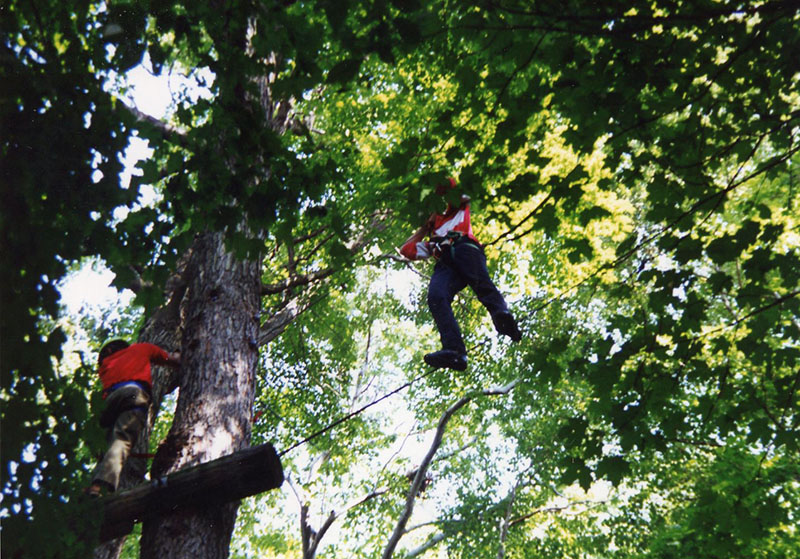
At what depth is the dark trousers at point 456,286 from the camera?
4539mm

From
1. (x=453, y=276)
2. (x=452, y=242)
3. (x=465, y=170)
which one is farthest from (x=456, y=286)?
(x=465, y=170)

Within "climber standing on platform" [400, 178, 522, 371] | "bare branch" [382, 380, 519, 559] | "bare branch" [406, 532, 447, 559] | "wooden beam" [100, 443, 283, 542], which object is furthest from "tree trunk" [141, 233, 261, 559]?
"bare branch" [406, 532, 447, 559]

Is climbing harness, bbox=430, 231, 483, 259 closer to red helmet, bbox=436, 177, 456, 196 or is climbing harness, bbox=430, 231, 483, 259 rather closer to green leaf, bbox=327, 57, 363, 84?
red helmet, bbox=436, 177, 456, 196

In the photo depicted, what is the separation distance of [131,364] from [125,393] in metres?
0.26

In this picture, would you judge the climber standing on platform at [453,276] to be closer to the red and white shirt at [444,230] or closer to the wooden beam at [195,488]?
the red and white shirt at [444,230]

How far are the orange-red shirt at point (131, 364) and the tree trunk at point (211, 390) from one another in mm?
888

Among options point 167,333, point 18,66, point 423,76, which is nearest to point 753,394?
point 18,66

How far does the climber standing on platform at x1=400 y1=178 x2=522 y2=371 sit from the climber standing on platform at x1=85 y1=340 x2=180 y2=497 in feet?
8.11

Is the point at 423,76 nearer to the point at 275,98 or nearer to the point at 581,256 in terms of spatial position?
the point at 581,256

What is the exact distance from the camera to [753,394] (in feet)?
12.3

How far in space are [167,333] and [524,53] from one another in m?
4.82

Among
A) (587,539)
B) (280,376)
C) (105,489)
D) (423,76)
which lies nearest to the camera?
(105,489)

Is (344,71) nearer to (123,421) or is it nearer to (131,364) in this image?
(131,364)

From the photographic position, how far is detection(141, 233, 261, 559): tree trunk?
340 cm
